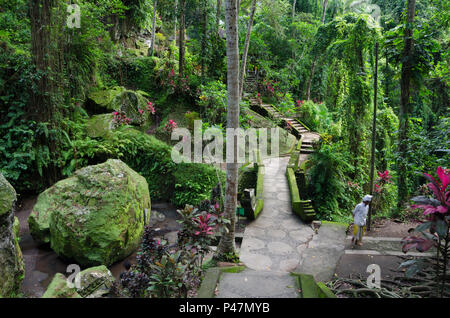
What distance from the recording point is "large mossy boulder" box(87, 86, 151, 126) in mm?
11578

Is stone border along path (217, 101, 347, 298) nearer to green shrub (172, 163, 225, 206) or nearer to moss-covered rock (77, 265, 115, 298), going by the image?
green shrub (172, 163, 225, 206)

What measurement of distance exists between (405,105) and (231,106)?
5.22 m

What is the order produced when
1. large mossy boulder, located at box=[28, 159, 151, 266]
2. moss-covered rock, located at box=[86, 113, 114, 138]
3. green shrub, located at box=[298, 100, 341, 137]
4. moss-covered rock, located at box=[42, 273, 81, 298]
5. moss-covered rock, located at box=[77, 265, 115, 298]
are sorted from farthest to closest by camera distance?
green shrub, located at box=[298, 100, 341, 137]
moss-covered rock, located at box=[86, 113, 114, 138]
large mossy boulder, located at box=[28, 159, 151, 266]
moss-covered rock, located at box=[77, 265, 115, 298]
moss-covered rock, located at box=[42, 273, 81, 298]

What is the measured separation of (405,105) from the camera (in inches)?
300

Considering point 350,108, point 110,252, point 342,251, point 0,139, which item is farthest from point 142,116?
point 342,251

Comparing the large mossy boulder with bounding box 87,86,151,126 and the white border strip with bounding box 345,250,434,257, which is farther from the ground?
the large mossy boulder with bounding box 87,86,151,126

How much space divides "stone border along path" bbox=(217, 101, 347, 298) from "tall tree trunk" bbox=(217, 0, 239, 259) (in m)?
0.72

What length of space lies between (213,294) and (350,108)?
965 cm

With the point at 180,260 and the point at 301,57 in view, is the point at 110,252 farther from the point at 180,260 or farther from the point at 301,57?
the point at 301,57

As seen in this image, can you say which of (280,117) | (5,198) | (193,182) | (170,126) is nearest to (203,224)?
(5,198)

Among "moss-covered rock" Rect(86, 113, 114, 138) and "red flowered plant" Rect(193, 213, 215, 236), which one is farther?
"moss-covered rock" Rect(86, 113, 114, 138)

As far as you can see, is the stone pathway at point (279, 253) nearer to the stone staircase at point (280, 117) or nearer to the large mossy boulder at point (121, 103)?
the large mossy boulder at point (121, 103)

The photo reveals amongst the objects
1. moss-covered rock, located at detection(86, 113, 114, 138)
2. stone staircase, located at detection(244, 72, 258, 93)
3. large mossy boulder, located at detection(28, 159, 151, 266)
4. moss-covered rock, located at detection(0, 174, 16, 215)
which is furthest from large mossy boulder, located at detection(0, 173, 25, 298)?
stone staircase, located at detection(244, 72, 258, 93)
